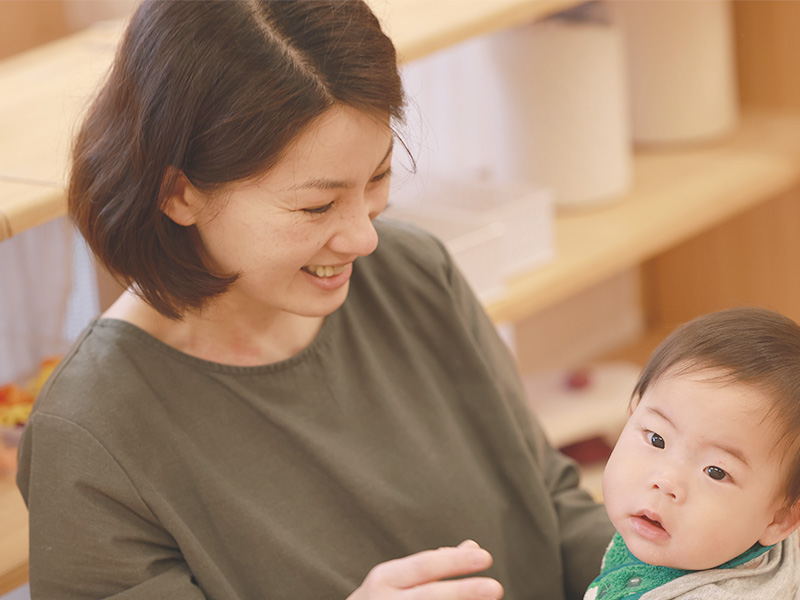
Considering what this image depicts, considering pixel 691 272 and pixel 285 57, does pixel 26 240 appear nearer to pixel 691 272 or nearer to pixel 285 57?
pixel 285 57

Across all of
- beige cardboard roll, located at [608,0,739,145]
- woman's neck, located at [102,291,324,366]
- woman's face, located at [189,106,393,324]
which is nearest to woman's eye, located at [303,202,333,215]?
woman's face, located at [189,106,393,324]

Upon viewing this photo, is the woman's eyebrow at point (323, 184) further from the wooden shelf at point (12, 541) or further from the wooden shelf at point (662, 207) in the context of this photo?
the wooden shelf at point (662, 207)

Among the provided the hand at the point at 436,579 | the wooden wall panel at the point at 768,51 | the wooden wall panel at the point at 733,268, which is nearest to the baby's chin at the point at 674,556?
the hand at the point at 436,579

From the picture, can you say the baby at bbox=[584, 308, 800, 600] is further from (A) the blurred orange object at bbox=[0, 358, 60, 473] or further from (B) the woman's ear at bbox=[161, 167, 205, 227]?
(A) the blurred orange object at bbox=[0, 358, 60, 473]

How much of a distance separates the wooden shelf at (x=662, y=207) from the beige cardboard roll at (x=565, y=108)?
75mm

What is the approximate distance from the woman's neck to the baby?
38 cm

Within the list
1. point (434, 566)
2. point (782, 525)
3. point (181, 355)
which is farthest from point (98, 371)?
point (782, 525)

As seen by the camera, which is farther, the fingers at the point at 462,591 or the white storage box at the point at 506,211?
the white storage box at the point at 506,211

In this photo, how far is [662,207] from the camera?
197 centimetres

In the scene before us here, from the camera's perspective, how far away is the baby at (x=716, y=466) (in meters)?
0.89

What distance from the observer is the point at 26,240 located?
5.07 ft

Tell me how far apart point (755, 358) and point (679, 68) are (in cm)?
138

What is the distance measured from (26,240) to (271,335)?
0.57 m

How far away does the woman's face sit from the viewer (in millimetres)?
967
